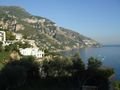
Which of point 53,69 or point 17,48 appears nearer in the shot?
point 53,69

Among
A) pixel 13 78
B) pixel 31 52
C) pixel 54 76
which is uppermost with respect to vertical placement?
pixel 31 52

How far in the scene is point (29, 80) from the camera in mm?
21859

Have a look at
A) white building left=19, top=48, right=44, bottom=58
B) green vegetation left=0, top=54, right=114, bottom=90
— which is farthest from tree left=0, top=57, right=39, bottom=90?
white building left=19, top=48, right=44, bottom=58

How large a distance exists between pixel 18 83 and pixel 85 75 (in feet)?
17.0

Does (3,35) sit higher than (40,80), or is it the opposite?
(3,35)

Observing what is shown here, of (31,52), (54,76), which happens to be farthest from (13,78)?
(31,52)

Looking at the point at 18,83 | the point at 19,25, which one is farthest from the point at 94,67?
the point at 19,25

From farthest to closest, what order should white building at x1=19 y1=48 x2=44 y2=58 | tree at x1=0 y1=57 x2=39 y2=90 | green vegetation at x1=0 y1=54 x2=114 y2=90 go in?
white building at x1=19 y1=48 x2=44 y2=58 < green vegetation at x1=0 y1=54 x2=114 y2=90 < tree at x1=0 y1=57 x2=39 y2=90

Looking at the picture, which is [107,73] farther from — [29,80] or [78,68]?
[29,80]

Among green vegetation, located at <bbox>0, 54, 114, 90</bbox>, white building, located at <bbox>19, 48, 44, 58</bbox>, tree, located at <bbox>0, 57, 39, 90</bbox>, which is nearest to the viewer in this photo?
tree, located at <bbox>0, 57, 39, 90</bbox>

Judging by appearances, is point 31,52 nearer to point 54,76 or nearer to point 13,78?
point 54,76

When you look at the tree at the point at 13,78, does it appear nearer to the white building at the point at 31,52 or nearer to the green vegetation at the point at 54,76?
the green vegetation at the point at 54,76

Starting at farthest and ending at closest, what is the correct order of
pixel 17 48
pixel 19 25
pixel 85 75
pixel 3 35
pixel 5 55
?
pixel 19 25
pixel 3 35
pixel 17 48
pixel 5 55
pixel 85 75

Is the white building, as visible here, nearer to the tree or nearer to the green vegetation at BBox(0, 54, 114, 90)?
the green vegetation at BBox(0, 54, 114, 90)
